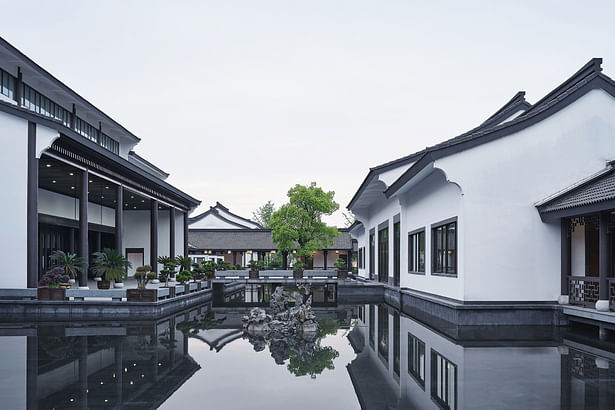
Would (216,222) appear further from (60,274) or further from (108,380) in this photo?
(108,380)

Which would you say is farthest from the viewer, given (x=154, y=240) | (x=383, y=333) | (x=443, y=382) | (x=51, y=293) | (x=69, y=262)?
(x=154, y=240)

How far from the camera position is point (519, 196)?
1623cm

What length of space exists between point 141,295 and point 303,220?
82.0ft

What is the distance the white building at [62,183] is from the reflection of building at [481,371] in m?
13.1

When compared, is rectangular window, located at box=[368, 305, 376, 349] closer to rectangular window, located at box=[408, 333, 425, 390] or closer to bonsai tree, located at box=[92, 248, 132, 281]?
rectangular window, located at box=[408, 333, 425, 390]

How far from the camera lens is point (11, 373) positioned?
9211mm

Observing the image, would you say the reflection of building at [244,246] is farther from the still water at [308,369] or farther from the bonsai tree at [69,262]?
the still water at [308,369]

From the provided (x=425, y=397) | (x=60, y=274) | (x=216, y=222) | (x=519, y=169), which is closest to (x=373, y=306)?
(x=519, y=169)

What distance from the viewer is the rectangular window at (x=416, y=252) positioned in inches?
890

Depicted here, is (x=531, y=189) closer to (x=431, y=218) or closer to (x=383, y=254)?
(x=431, y=218)

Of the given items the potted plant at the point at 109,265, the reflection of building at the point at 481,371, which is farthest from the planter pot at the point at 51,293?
the reflection of building at the point at 481,371

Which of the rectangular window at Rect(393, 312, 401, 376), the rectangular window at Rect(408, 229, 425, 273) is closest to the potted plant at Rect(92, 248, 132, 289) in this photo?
the rectangular window at Rect(393, 312, 401, 376)

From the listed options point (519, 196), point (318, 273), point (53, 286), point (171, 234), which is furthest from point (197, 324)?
point (318, 273)

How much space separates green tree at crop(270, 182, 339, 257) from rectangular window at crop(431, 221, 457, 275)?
22822mm
